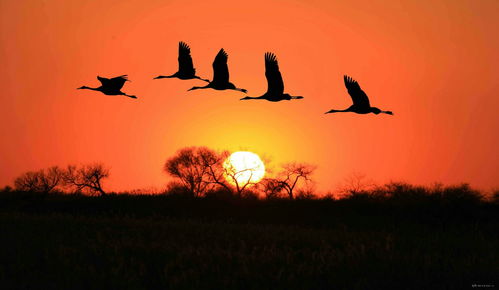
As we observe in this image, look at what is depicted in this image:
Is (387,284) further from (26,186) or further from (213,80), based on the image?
(26,186)

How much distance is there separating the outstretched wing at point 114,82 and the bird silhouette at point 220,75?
1.64 metres

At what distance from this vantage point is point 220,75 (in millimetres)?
12875

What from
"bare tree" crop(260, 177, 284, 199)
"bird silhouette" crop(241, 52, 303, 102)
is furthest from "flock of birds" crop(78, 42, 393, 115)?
"bare tree" crop(260, 177, 284, 199)

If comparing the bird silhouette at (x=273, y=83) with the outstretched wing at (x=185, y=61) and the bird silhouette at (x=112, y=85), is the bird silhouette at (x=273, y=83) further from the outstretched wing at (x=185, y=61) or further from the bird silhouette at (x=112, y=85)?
the bird silhouette at (x=112, y=85)

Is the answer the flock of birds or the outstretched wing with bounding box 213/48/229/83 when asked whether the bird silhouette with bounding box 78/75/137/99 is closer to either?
the flock of birds

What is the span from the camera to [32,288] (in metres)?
9.59

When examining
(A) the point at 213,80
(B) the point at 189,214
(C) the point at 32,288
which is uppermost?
(A) the point at 213,80

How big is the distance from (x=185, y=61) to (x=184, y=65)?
0.18 meters

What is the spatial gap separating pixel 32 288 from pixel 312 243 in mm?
9083

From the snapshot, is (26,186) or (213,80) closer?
(213,80)

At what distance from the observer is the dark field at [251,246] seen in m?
10.1

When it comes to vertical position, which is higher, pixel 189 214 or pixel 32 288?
pixel 189 214

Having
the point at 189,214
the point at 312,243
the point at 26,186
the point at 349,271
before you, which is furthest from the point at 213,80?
the point at 26,186

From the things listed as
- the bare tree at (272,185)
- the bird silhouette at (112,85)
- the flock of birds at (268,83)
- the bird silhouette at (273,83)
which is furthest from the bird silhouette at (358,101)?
the bare tree at (272,185)
